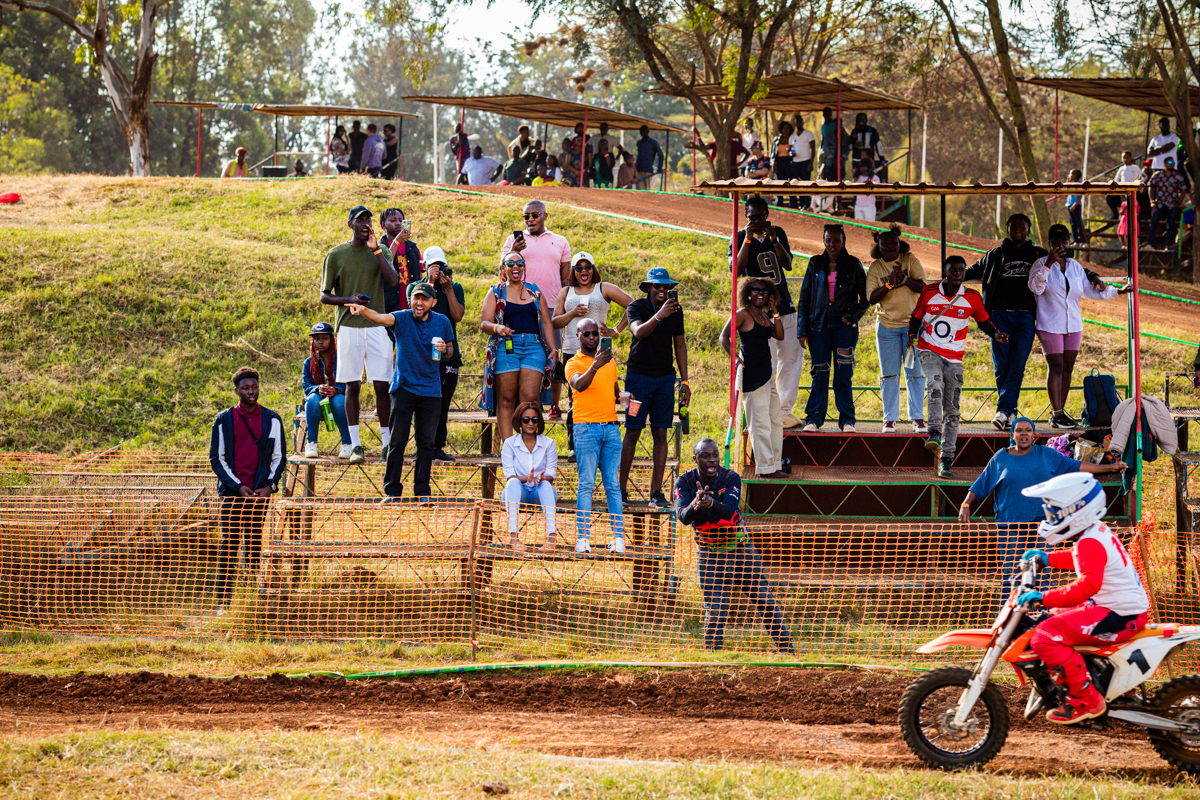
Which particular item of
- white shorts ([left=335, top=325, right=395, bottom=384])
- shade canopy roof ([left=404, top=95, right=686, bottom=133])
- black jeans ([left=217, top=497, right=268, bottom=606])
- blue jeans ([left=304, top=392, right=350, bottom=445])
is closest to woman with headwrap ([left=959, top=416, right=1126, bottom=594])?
white shorts ([left=335, top=325, right=395, bottom=384])

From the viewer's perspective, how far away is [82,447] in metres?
16.6

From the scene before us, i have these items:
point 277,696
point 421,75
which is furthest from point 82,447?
point 421,75

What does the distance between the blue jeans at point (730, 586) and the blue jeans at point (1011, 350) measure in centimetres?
367

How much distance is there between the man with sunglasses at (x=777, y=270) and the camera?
11.4m

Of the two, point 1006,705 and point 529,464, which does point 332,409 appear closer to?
point 529,464

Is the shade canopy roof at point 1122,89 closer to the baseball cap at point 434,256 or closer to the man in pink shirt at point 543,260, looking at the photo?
the man in pink shirt at point 543,260

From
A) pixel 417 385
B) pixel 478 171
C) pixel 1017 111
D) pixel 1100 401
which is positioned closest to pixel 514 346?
pixel 417 385

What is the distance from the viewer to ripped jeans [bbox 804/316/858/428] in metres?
11.7

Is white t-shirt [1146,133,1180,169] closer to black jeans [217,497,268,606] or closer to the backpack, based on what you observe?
the backpack

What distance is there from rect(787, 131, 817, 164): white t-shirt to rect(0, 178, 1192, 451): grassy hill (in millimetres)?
3540

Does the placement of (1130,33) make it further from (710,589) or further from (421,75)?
(710,589)

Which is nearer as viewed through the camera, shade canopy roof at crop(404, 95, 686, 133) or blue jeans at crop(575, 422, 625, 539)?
blue jeans at crop(575, 422, 625, 539)

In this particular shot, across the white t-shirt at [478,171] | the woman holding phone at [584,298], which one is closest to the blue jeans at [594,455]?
the woman holding phone at [584,298]

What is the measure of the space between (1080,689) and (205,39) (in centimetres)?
6024
